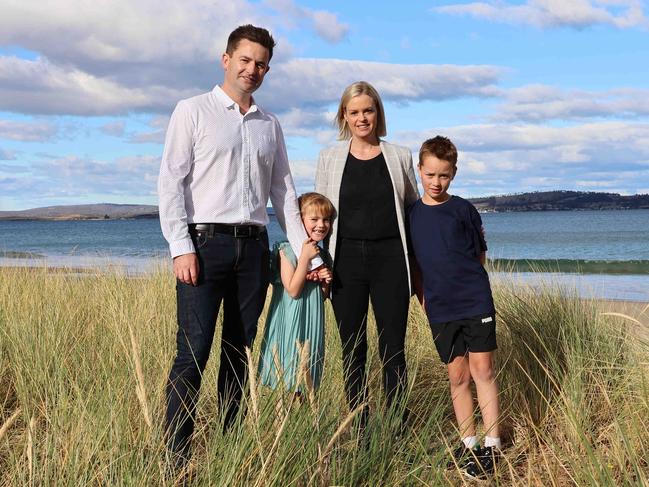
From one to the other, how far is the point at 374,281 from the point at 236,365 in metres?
0.81

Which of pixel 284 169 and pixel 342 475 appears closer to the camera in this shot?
pixel 342 475

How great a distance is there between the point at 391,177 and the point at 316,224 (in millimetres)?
458

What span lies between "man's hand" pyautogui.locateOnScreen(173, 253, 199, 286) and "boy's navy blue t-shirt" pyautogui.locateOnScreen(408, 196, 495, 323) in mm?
1145

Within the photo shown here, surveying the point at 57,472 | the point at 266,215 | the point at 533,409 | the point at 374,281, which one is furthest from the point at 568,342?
the point at 57,472

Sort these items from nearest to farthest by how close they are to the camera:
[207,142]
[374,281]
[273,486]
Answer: [273,486] < [207,142] < [374,281]

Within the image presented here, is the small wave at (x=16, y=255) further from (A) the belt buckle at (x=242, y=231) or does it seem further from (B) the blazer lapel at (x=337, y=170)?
(A) the belt buckle at (x=242, y=231)

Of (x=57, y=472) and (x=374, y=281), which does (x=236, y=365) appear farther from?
(x=57, y=472)

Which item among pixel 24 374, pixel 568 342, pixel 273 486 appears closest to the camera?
pixel 273 486

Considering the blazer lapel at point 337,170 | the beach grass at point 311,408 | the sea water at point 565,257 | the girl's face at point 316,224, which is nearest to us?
the beach grass at point 311,408

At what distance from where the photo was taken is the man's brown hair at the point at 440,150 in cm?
350

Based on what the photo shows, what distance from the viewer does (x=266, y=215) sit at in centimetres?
339

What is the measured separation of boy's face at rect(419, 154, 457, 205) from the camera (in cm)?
350

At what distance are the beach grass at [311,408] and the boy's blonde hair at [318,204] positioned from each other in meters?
0.73

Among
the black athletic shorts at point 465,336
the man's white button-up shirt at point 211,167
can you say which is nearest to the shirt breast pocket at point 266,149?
the man's white button-up shirt at point 211,167
